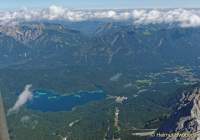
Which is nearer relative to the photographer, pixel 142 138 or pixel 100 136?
pixel 142 138

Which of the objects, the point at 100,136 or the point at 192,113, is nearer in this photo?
the point at 192,113

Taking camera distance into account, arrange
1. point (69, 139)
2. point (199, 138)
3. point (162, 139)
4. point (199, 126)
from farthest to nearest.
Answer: point (69, 139)
point (162, 139)
point (199, 126)
point (199, 138)

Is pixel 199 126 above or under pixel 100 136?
above

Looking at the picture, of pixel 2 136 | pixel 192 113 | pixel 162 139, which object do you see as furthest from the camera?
pixel 192 113

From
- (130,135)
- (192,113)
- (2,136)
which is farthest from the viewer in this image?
(130,135)

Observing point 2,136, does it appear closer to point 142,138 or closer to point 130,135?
point 142,138

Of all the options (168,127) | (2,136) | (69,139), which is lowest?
(69,139)

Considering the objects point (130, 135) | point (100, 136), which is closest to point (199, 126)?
point (130, 135)

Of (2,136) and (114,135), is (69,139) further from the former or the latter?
(2,136)

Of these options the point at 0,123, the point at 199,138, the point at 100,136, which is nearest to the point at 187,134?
the point at 199,138
